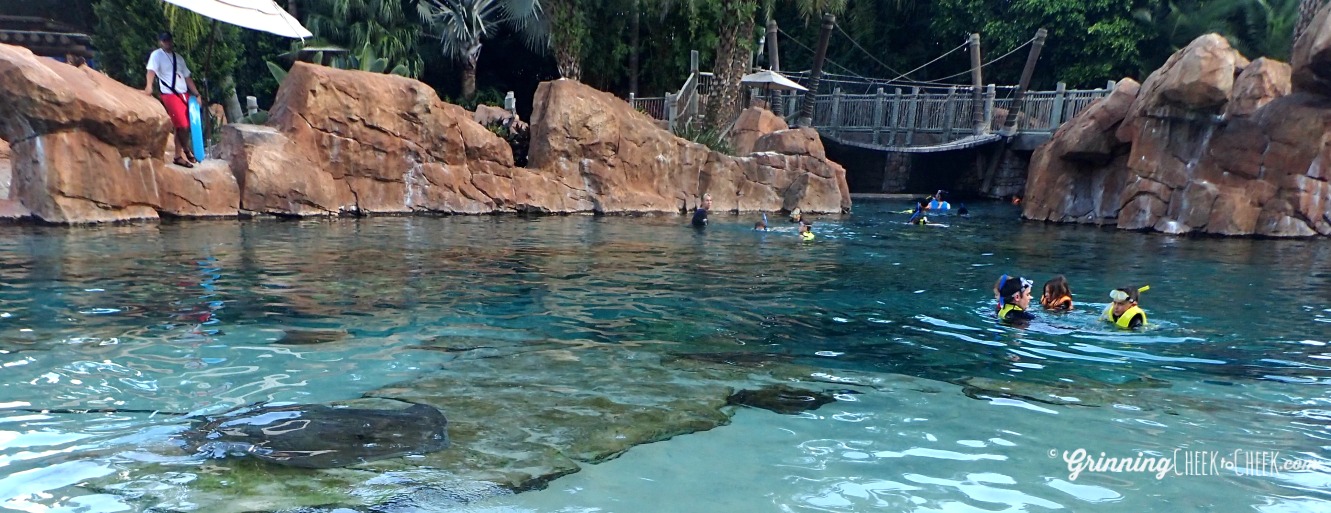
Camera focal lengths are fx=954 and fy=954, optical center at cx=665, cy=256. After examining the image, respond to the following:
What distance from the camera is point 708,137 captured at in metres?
21.3

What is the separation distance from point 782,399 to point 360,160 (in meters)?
12.8

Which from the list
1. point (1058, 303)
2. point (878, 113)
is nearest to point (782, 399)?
point (1058, 303)

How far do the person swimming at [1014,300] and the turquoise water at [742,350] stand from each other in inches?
6.8

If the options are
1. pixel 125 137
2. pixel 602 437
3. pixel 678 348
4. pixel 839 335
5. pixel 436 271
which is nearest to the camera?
pixel 602 437

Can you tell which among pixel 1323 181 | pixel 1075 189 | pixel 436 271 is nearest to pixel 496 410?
pixel 436 271

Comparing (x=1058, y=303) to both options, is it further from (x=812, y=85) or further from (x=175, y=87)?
(x=812, y=85)

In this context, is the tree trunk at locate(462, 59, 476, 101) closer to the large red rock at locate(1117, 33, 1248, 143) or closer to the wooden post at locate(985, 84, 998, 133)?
the wooden post at locate(985, 84, 998, 133)

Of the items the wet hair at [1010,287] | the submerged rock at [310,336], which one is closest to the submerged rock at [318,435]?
the submerged rock at [310,336]

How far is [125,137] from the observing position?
13.2 meters

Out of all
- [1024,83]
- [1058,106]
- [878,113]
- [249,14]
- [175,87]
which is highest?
[1024,83]

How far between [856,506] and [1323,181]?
1597 cm

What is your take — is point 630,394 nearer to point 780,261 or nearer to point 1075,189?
point 780,261

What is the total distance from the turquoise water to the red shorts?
191cm

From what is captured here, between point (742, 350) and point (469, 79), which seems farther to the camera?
point (469, 79)
